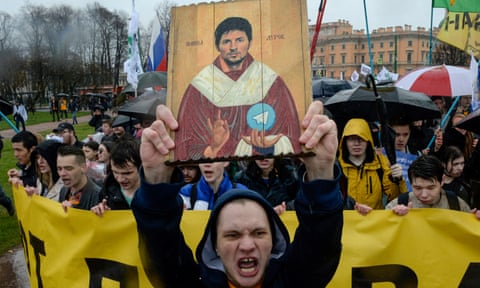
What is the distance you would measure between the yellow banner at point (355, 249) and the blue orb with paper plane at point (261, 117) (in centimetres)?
156

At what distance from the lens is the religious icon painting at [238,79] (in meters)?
1.77

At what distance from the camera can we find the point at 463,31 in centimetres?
575

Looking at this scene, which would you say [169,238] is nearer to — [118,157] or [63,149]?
[118,157]

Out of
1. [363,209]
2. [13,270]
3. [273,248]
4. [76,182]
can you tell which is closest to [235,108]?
[273,248]

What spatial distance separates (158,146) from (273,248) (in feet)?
2.34

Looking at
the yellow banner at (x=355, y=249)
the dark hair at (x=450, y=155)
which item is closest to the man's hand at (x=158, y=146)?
the yellow banner at (x=355, y=249)

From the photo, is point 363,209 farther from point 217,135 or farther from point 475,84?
point 475,84

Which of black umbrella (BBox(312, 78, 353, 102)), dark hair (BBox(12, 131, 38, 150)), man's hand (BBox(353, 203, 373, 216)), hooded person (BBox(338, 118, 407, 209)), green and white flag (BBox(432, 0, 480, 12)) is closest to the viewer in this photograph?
man's hand (BBox(353, 203, 373, 216))

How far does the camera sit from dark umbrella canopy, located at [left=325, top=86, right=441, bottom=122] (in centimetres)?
501

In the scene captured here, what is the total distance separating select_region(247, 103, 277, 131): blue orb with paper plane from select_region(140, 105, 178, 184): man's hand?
289 millimetres

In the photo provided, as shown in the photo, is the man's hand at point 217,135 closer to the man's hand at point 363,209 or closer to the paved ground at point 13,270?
the man's hand at point 363,209

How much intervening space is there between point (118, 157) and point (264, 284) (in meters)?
2.09

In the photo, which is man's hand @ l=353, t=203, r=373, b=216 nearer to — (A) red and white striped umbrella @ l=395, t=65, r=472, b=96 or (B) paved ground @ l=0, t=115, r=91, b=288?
(B) paved ground @ l=0, t=115, r=91, b=288

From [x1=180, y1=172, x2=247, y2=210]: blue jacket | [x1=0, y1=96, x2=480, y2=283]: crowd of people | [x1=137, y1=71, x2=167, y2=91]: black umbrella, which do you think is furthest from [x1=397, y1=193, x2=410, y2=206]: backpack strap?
[x1=137, y1=71, x2=167, y2=91]: black umbrella
